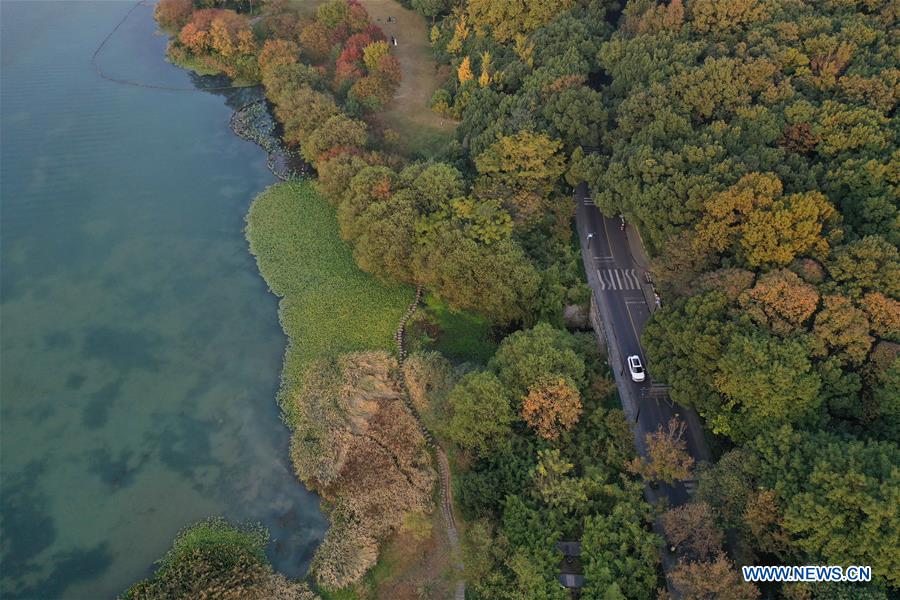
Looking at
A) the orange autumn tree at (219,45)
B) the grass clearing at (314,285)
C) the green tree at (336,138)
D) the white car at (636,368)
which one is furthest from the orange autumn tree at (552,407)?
the orange autumn tree at (219,45)

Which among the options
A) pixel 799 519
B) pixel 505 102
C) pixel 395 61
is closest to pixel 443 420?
pixel 799 519

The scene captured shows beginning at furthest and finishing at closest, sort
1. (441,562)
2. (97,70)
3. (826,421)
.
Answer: (97,70) → (441,562) → (826,421)

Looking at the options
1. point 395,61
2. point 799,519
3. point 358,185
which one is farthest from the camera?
point 395,61

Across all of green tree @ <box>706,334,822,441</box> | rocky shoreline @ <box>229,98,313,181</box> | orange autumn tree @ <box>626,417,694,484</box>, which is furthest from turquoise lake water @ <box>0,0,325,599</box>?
green tree @ <box>706,334,822,441</box>

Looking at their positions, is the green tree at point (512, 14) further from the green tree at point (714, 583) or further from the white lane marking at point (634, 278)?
the green tree at point (714, 583)

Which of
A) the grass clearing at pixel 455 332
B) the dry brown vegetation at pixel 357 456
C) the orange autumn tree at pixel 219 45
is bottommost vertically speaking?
the dry brown vegetation at pixel 357 456

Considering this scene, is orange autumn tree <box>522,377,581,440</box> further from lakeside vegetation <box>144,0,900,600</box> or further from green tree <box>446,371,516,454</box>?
green tree <box>446,371,516,454</box>

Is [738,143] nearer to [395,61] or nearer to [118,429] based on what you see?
[395,61]
